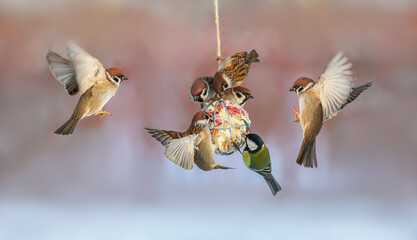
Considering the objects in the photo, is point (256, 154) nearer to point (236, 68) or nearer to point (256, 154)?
point (256, 154)

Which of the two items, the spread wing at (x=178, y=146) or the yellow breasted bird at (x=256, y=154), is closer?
the spread wing at (x=178, y=146)

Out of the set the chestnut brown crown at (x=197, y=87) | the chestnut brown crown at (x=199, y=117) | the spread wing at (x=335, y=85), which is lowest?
the chestnut brown crown at (x=199, y=117)

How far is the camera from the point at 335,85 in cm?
140

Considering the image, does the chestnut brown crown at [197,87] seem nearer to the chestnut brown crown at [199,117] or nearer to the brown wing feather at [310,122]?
the chestnut brown crown at [199,117]

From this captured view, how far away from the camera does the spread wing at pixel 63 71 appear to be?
138 centimetres

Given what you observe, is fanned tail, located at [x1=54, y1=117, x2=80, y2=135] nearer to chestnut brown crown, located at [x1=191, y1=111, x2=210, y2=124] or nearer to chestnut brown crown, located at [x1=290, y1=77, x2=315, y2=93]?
chestnut brown crown, located at [x1=191, y1=111, x2=210, y2=124]

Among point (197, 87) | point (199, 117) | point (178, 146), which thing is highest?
point (197, 87)

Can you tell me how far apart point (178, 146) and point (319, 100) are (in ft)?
1.37

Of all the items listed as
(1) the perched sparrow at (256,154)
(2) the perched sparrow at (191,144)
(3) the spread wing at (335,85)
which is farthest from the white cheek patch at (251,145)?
(3) the spread wing at (335,85)

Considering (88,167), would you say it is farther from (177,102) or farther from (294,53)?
(294,53)

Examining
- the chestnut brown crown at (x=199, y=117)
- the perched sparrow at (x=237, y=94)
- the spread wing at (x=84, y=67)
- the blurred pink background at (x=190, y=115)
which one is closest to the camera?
the spread wing at (x=84, y=67)

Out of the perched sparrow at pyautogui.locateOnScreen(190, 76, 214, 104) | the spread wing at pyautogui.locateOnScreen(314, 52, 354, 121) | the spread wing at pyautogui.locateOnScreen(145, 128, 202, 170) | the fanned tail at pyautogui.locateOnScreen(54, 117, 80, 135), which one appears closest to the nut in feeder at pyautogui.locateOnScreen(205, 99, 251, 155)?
the perched sparrow at pyautogui.locateOnScreen(190, 76, 214, 104)

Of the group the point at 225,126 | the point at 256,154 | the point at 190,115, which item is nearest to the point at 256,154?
the point at 256,154

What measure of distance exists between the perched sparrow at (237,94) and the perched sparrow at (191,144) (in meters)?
0.13
